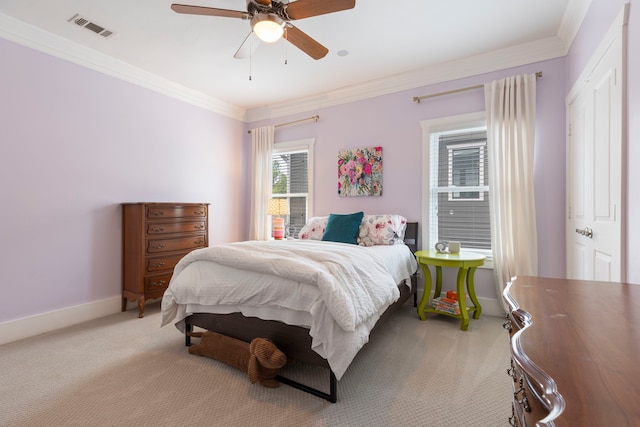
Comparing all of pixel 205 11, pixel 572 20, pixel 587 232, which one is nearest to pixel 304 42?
pixel 205 11

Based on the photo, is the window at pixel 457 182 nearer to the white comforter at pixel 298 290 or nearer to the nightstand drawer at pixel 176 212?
the white comforter at pixel 298 290

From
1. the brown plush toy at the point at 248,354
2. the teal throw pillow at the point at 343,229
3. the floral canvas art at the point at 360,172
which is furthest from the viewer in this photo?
the floral canvas art at the point at 360,172

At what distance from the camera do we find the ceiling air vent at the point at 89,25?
255 cm

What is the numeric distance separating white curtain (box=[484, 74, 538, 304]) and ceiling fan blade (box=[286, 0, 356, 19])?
6.42ft

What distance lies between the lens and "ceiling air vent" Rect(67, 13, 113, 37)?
8.37 feet

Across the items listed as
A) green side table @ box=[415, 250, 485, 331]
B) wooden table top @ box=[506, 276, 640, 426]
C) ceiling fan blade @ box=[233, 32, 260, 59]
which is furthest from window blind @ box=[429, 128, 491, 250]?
wooden table top @ box=[506, 276, 640, 426]

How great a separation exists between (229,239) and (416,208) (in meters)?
2.79

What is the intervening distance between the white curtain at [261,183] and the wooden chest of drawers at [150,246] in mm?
1247

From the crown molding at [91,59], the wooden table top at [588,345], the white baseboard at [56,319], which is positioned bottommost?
the white baseboard at [56,319]

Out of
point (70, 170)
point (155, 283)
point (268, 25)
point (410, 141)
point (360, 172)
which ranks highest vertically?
point (268, 25)

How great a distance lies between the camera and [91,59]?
307 cm

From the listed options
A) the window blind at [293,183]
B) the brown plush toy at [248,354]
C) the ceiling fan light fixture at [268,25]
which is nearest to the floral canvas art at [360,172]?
the window blind at [293,183]

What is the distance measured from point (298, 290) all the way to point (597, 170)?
6.97ft

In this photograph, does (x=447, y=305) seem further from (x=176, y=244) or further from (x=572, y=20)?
(x=176, y=244)
